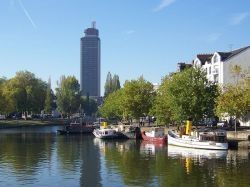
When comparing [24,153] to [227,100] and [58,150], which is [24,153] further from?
[227,100]

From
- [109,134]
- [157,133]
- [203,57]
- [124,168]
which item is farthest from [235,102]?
[203,57]

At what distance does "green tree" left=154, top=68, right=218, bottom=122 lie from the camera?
330 feet

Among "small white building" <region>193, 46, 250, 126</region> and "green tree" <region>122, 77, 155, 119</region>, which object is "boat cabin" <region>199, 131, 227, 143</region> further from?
"green tree" <region>122, 77, 155, 119</region>

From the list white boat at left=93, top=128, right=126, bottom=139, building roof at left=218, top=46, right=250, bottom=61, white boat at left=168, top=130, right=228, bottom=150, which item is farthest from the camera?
building roof at left=218, top=46, right=250, bottom=61

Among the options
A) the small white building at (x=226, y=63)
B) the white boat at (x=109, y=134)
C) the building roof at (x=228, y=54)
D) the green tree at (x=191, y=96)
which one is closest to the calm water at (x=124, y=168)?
the green tree at (x=191, y=96)

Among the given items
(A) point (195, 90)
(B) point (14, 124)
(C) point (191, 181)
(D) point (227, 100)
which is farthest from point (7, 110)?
(C) point (191, 181)

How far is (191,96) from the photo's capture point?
101 m

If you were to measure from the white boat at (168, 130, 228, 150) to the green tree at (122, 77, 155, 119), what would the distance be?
43946 mm

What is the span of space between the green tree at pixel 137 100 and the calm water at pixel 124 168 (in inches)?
2023

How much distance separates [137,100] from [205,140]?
51107 millimetres

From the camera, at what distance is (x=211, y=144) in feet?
269

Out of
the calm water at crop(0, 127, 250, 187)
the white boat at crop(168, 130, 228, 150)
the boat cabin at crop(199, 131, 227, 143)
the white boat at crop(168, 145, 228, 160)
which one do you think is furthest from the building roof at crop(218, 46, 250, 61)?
the calm water at crop(0, 127, 250, 187)

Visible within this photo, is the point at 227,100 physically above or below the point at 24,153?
above

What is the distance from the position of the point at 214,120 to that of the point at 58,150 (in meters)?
52.2
